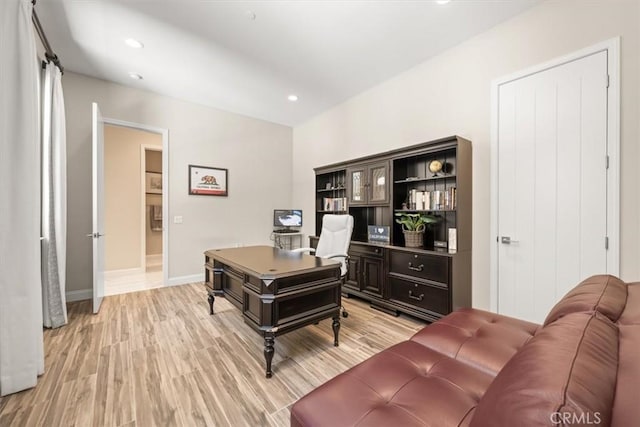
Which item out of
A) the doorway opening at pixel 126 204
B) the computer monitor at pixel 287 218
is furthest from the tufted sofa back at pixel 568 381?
the doorway opening at pixel 126 204

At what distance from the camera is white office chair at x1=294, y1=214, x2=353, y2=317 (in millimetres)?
2947

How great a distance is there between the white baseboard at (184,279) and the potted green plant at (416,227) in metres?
3.45

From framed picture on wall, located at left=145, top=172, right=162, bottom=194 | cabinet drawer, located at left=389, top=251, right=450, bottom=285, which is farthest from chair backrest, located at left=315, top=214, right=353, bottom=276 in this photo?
framed picture on wall, located at left=145, top=172, right=162, bottom=194

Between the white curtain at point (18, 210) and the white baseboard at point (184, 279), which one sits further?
the white baseboard at point (184, 279)

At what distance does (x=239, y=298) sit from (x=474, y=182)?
2.65 metres

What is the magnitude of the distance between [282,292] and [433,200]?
202 cm

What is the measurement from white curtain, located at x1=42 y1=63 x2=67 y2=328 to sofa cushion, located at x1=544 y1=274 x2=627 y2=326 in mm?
4022

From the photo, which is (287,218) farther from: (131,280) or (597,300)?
(597,300)

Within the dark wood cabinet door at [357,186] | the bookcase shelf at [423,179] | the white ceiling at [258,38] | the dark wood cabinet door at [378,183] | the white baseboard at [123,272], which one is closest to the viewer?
the white ceiling at [258,38]

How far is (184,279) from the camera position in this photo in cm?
428

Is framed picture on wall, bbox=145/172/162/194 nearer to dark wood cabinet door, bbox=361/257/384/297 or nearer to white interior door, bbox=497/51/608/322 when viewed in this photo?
dark wood cabinet door, bbox=361/257/384/297

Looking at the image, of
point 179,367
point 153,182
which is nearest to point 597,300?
point 179,367

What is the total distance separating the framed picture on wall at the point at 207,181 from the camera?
14.4 ft

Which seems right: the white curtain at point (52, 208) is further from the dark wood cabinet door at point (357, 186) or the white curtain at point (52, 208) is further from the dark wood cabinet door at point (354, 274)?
the dark wood cabinet door at point (357, 186)
